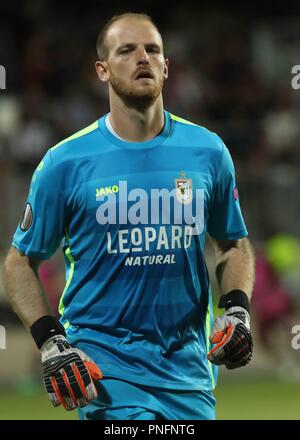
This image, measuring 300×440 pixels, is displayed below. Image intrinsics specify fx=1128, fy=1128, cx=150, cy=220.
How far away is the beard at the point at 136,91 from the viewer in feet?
17.9

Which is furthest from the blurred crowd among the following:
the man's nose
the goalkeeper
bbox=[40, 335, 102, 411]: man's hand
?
bbox=[40, 335, 102, 411]: man's hand

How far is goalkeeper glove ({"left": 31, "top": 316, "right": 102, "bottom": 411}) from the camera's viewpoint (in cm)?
520

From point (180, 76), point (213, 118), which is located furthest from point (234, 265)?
point (180, 76)

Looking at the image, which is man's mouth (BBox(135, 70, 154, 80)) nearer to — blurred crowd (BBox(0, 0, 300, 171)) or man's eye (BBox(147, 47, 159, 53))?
man's eye (BBox(147, 47, 159, 53))

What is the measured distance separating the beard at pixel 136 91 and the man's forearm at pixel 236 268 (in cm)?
92

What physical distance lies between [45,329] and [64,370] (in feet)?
0.97

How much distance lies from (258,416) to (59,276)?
4.34 m

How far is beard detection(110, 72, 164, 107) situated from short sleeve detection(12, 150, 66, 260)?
18.6 inches

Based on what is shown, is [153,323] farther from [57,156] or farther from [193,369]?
[57,156]

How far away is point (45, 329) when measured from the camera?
5.43m

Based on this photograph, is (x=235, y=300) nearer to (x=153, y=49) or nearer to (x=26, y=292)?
(x=26, y=292)
